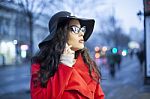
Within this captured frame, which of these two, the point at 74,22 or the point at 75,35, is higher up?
the point at 74,22

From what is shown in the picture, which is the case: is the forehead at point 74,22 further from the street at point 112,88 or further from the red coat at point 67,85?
the street at point 112,88

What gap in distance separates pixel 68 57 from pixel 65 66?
7 centimetres

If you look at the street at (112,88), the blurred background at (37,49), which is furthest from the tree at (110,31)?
the street at (112,88)

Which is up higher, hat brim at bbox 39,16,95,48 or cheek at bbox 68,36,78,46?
hat brim at bbox 39,16,95,48

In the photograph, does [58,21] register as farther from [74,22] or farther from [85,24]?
[85,24]

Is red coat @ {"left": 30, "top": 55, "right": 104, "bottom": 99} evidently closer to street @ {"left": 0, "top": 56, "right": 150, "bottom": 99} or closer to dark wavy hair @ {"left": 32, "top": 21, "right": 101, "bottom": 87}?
dark wavy hair @ {"left": 32, "top": 21, "right": 101, "bottom": 87}

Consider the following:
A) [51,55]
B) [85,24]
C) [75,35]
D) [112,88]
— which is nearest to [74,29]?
[75,35]

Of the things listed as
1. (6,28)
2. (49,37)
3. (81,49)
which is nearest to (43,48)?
(49,37)

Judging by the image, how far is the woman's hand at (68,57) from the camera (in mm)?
2865

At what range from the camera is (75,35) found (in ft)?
9.84

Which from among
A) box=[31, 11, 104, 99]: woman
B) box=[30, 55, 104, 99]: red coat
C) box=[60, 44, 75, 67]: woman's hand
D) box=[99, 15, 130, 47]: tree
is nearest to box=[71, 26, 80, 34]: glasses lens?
box=[31, 11, 104, 99]: woman

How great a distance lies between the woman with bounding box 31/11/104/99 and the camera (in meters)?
2.79

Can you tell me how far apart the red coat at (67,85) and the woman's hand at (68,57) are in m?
0.03

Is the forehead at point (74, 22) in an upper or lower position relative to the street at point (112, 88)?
upper
